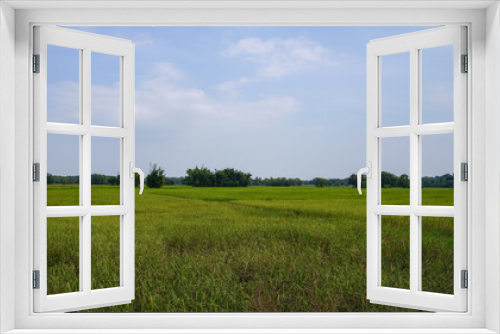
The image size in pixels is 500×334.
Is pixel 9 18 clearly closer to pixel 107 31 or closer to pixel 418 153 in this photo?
pixel 418 153

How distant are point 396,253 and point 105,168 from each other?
3657mm

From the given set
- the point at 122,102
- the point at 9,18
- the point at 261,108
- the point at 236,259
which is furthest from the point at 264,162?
the point at 9,18

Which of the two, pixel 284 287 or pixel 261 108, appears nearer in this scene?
pixel 284 287

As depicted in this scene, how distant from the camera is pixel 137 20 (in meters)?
1.93

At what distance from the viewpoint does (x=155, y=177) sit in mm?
8297

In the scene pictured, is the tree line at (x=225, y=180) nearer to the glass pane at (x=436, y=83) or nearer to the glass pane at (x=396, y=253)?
the glass pane at (x=396, y=253)

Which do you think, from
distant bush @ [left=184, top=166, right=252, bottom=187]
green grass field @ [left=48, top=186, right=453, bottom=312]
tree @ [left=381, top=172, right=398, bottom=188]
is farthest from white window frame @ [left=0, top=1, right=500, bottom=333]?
distant bush @ [left=184, top=166, right=252, bottom=187]

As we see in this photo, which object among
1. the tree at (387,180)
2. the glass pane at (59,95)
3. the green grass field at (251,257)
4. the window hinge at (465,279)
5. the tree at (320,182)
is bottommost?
the green grass field at (251,257)

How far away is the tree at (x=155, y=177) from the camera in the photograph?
8.10 metres

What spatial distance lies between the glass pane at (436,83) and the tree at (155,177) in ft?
20.4

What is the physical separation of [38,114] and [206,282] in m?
3.17

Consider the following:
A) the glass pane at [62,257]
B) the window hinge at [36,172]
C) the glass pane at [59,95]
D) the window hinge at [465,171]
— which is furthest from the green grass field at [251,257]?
the window hinge at [36,172]

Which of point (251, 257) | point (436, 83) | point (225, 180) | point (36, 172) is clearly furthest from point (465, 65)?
point (225, 180)

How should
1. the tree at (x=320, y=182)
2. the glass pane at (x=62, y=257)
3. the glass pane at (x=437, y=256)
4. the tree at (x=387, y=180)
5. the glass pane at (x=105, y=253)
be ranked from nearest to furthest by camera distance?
1. the tree at (x=387, y=180)
2. the glass pane at (x=437, y=256)
3. the glass pane at (x=62, y=257)
4. the glass pane at (x=105, y=253)
5. the tree at (x=320, y=182)
